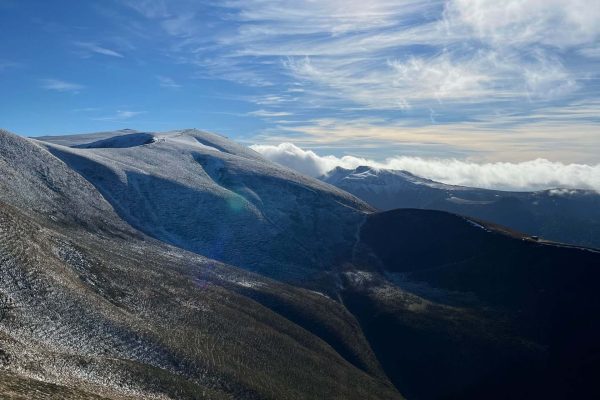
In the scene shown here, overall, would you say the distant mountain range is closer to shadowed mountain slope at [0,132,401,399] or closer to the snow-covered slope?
shadowed mountain slope at [0,132,401,399]

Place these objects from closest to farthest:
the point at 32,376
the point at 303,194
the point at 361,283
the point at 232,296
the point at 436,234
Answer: the point at 32,376 < the point at 232,296 < the point at 361,283 < the point at 436,234 < the point at 303,194

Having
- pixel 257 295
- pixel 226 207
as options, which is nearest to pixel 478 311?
pixel 257 295

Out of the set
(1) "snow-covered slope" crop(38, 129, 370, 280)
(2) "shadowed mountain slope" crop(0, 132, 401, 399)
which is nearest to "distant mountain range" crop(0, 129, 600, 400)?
(2) "shadowed mountain slope" crop(0, 132, 401, 399)

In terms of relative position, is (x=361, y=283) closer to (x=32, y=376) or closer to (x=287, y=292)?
(x=287, y=292)

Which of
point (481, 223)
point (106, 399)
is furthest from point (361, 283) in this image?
point (106, 399)

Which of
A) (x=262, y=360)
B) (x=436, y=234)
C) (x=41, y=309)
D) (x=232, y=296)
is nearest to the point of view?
(x=41, y=309)

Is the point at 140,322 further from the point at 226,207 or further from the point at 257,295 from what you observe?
the point at 226,207
